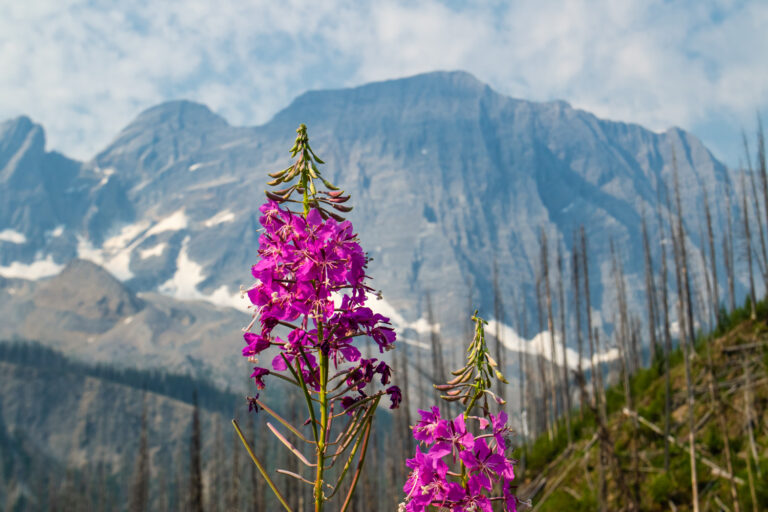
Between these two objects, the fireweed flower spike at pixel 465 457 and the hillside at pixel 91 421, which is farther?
the hillside at pixel 91 421

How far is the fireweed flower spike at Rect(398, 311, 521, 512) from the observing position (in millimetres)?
1845

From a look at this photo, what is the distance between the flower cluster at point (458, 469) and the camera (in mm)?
1841

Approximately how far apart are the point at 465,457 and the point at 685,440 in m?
14.2

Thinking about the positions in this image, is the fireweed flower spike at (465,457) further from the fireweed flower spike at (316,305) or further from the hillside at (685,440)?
the hillside at (685,440)

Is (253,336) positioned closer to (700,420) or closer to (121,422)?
(700,420)

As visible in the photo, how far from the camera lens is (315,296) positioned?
188 centimetres

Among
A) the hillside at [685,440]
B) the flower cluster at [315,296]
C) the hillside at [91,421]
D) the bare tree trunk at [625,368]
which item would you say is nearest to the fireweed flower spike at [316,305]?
the flower cluster at [315,296]

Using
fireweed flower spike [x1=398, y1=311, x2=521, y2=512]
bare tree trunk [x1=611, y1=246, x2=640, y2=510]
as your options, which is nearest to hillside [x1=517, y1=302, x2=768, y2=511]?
bare tree trunk [x1=611, y1=246, x2=640, y2=510]

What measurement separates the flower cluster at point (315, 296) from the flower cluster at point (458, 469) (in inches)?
9.0

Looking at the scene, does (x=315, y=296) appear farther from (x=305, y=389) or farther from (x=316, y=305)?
(x=305, y=389)

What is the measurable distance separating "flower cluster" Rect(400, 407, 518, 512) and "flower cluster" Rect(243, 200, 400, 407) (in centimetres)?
23

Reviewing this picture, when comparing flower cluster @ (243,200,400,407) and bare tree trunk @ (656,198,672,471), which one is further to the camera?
bare tree trunk @ (656,198,672,471)

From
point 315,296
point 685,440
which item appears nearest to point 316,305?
point 315,296

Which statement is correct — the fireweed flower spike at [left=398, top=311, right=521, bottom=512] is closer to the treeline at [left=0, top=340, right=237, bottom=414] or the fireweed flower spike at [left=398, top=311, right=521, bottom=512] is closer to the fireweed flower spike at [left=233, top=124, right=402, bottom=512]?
the fireweed flower spike at [left=233, top=124, right=402, bottom=512]
